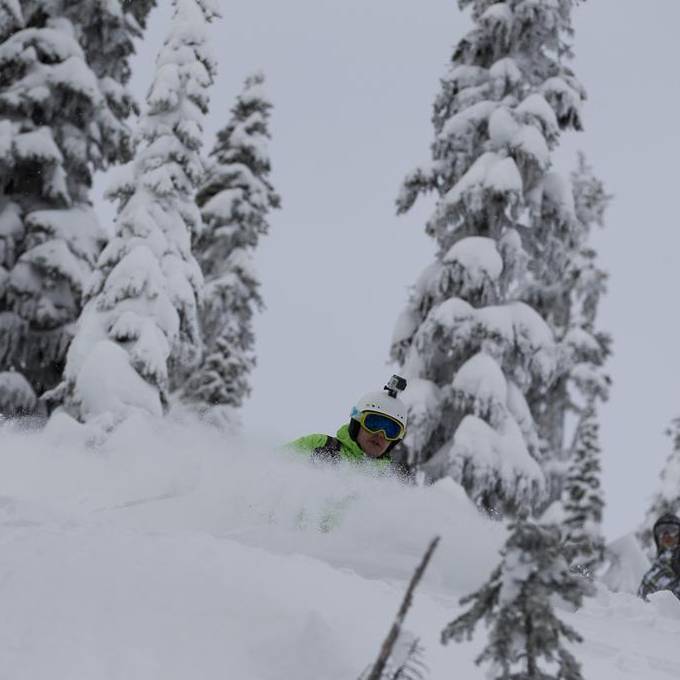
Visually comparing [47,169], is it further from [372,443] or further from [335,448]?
[372,443]

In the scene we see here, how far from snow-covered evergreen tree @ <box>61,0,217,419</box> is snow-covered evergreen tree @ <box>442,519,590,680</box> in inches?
433

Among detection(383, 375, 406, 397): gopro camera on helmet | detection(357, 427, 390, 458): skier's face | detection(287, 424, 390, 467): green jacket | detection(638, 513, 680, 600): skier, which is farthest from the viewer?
detection(638, 513, 680, 600): skier

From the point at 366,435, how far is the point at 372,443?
98 millimetres

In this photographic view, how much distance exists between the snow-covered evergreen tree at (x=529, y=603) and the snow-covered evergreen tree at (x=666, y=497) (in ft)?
63.2

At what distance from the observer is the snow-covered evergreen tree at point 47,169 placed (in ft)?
45.1

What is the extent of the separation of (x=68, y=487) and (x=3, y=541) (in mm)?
2728

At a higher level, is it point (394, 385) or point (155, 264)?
point (155, 264)

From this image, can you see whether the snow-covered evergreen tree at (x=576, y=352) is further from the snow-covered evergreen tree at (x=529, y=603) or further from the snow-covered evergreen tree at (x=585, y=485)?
the snow-covered evergreen tree at (x=529, y=603)

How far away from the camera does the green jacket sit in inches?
306

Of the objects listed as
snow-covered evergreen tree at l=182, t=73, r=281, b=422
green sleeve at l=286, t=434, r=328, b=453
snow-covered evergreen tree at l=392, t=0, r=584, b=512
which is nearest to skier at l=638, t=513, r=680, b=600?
snow-covered evergreen tree at l=392, t=0, r=584, b=512

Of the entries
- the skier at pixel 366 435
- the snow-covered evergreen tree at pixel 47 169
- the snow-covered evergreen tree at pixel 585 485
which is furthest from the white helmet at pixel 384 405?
the snow-covered evergreen tree at pixel 585 485

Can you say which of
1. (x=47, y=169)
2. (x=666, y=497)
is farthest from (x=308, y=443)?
(x=666, y=497)

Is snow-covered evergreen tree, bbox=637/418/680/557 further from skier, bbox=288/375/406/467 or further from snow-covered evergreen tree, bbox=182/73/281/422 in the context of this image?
skier, bbox=288/375/406/467

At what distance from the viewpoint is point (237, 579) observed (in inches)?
135
